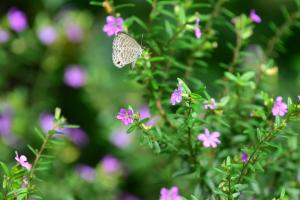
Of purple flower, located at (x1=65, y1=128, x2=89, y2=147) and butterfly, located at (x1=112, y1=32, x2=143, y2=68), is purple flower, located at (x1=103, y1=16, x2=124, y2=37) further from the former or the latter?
purple flower, located at (x1=65, y1=128, x2=89, y2=147)

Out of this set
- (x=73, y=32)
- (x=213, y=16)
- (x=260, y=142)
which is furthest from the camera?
(x=73, y=32)

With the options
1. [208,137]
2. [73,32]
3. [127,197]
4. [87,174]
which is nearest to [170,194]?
[208,137]

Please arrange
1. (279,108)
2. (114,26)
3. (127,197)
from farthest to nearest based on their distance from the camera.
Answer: (127,197) < (114,26) < (279,108)

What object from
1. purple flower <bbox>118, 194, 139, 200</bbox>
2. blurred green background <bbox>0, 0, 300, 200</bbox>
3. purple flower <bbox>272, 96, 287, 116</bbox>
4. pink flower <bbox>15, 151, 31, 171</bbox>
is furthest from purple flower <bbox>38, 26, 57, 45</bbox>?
Result: purple flower <bbox>272, 96, 287, 116</bbox>

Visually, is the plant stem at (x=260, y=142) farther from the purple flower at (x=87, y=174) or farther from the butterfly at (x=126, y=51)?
the purple flower at (x=87, y=174)

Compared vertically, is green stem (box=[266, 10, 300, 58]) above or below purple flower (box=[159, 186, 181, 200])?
above

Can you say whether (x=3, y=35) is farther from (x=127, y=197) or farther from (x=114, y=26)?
(x=114, y=26)
